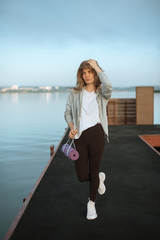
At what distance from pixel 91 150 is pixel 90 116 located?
327 mm

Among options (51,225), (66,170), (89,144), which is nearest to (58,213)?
(51,225)

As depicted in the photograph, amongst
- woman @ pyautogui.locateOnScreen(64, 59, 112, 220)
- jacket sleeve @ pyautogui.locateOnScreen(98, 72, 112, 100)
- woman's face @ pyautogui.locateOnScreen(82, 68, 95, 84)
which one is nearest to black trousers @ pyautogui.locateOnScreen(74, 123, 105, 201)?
woman @ pyautogui.locateOnScreen(64, 59, 112, 220)

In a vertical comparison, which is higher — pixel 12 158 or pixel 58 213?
pixel 58 213

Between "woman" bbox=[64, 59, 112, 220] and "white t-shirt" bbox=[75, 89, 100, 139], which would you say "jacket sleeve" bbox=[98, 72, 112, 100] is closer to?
"woman" bbox=[64, 59, 112, 220]

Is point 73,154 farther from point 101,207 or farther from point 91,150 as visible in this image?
point 101,207

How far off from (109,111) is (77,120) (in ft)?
28.3

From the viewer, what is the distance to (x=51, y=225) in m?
2.50

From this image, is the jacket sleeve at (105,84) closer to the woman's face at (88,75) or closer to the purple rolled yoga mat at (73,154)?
the woman's face at (88,75)

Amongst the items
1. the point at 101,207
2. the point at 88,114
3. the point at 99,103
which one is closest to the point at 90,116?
the point at 88,114

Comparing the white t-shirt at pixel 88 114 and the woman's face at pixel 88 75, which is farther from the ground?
the woman's face at pixel 88 75

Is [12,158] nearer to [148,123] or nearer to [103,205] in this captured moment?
[148,123]

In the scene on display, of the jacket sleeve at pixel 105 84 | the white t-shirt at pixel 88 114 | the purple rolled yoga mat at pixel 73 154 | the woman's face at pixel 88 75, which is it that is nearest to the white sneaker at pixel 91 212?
the purple rolled yoga mat at pixel 73 154

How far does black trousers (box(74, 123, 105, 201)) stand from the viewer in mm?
2486

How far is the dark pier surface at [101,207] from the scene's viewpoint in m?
2.35
